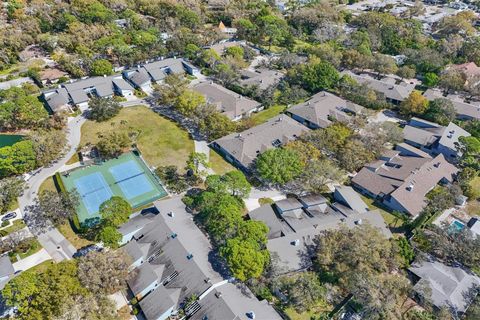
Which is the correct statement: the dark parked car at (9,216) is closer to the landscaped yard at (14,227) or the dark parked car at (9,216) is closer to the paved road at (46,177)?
the landscaped yard at (14,227)

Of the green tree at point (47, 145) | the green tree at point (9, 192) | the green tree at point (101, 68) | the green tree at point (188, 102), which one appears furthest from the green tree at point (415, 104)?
the green tree at point (9, 192)

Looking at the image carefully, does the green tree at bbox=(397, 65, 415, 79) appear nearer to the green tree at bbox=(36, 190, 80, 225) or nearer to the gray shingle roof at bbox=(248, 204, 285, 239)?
the gray shingle roof at bbox=(248, 204, 285, 239)

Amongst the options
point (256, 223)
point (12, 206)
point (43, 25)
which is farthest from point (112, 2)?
point (256, 223)

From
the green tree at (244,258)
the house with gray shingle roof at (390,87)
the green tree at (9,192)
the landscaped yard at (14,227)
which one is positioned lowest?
the landscaped yard at (14,227)

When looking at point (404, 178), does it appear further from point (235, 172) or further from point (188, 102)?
point (188, 102)

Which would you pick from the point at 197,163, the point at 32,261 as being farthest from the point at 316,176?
the point at 32,261

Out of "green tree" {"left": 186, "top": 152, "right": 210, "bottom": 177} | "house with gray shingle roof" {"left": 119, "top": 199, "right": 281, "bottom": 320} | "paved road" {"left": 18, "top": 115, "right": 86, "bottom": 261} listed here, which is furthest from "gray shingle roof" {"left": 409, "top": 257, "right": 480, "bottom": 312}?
"paved road" {"left": 18, "top": 115, "right": 86, "bottom": 261}
